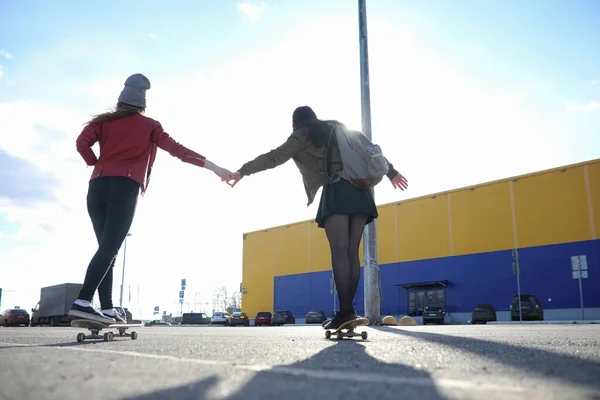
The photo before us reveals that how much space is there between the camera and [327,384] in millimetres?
1514

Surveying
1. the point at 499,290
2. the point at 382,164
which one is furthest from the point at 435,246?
the point at 382,164

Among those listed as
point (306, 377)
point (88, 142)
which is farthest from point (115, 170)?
point (306, 377)

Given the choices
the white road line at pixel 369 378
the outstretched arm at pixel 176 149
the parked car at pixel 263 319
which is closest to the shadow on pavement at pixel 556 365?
the white road line at pixel 369 378

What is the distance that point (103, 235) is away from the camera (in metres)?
4.46

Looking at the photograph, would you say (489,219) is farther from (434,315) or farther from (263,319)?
(263,319)

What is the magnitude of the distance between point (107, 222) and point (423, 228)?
34.1m

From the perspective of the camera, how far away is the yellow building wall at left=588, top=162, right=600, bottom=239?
3009cm

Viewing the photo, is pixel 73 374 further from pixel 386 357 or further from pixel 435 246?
pixel 435 246

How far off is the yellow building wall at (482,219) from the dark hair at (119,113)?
31286 mm

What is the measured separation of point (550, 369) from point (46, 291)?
38.4 meters

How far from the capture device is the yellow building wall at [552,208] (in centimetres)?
3072

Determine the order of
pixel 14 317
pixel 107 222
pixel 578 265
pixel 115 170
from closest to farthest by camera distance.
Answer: pixel 107 222 → pixel 115 170 → pixel 578 265 → pixel 14 317

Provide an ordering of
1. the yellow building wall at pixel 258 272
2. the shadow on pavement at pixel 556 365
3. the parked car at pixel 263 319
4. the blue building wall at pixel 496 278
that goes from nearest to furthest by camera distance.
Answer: the shadow on pavement at pixel 556 365
the blue building wall at pixel 496 278
the parked car at pixel 263 319
the yellow building wall at pixel 258 272

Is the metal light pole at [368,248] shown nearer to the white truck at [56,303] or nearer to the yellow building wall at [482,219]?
the yellow building wall at [482,219]
